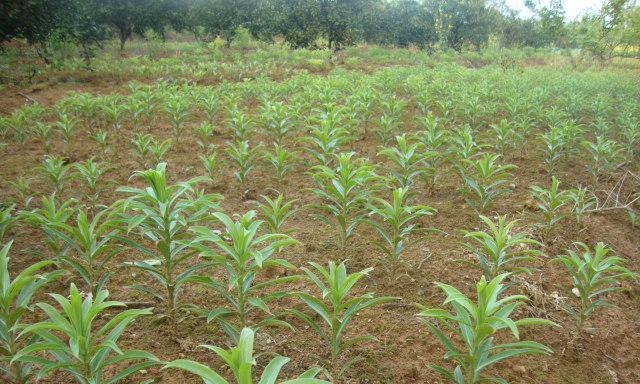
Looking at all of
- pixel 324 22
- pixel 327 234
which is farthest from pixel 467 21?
pixel 327 234

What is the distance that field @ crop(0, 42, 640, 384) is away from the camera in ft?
8.91

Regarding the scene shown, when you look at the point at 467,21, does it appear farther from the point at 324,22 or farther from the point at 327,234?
the point at 327,234

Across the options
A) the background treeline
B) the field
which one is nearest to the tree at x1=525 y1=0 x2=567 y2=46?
the background treeline

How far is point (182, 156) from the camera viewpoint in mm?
6484

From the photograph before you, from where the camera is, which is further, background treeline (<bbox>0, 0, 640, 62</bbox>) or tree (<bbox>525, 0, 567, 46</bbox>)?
tree (<bbox>525, 0, 567, 46</bbox>)

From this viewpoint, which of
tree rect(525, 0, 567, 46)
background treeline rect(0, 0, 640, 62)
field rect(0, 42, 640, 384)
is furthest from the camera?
tree rect(525, 0, 567, 46)

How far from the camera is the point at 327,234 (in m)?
4.27

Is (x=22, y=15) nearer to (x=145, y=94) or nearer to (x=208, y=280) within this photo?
(x=145, y=94)

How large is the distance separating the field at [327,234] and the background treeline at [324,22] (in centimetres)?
438

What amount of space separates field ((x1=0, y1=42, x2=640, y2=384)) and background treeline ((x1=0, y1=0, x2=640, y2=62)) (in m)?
4.38

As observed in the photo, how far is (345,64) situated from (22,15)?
10591mm

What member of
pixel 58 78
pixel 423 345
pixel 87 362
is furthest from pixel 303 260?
pixel 58 78

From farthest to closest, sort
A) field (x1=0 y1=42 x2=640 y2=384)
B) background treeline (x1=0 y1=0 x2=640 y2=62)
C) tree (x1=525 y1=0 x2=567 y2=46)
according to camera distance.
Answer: tree (x1=525 y1=0 x2=567 y2=46), background treeline (x1=0 y1=0 x2=640 y2=62), field (x1=0 y1=42 x2=640 y2=384)

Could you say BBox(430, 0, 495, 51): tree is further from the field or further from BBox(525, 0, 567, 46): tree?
the field
